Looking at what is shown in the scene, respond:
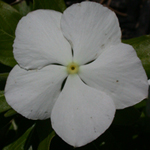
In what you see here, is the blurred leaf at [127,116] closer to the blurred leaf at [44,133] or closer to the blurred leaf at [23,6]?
the blurred leaf at [44,133]

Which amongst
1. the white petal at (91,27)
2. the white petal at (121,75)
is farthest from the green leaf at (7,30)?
the white petal at (121,75)

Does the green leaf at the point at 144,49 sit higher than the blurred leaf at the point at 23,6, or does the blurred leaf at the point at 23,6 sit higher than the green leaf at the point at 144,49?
the blurred leaf at the point at 23,6

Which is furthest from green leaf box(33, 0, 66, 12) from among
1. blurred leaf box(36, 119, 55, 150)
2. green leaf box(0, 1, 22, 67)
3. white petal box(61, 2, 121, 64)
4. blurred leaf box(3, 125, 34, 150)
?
blurred leaf box(3, 125, 34, 150)

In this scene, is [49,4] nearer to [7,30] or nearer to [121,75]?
[7,30]

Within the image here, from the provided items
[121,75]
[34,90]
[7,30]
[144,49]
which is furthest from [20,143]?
[144,49]

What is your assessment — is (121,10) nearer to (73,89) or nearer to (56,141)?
(56,141)

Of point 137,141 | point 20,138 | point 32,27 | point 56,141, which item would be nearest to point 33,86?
point 32,27

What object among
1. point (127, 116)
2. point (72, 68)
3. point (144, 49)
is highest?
point (72, 68)
